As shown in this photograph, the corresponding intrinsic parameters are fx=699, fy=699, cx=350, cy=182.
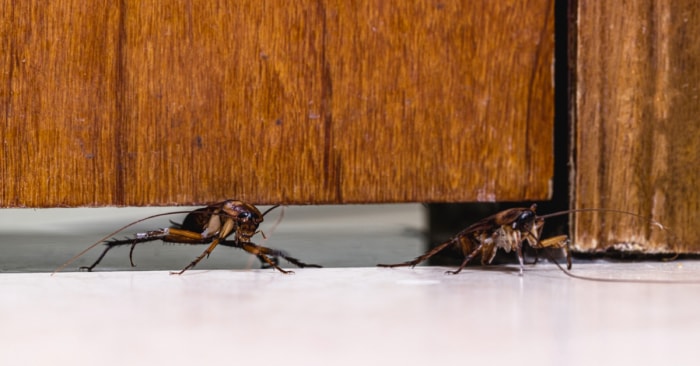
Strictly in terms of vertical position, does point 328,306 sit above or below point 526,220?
below

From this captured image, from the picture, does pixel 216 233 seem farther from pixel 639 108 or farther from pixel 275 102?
pixel 639 108

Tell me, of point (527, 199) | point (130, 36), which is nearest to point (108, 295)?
point (130, 36)

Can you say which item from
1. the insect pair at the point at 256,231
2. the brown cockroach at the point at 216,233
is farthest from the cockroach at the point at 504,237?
the brown cockroach at the point at 216,233

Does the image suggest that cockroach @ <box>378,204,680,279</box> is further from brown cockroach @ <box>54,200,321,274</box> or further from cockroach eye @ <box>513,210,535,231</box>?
brown cockroach @ <box>54,200,321,274</box>

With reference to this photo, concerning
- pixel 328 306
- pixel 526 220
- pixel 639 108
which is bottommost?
pixel 328 306

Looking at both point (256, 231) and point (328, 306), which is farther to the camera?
point (256, 231)

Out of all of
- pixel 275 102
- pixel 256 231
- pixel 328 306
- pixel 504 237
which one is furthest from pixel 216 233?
pixel 504 237

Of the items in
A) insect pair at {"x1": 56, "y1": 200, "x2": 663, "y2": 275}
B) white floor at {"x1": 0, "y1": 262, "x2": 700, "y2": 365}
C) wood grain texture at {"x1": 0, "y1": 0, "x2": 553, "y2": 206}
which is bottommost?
white floor at {"x1": 0, "y1": 262, "x2": 700, "y2": 365}

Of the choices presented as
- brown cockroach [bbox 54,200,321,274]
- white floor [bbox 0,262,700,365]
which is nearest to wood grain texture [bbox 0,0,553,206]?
brown cockroach [bbox 54,200,321,274]
